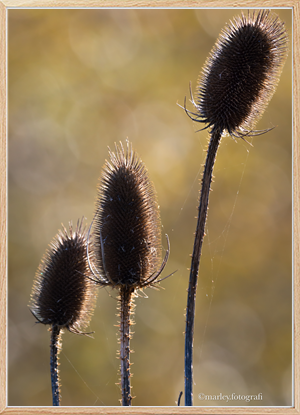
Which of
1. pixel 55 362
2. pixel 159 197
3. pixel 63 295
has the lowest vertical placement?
pixel 55 362

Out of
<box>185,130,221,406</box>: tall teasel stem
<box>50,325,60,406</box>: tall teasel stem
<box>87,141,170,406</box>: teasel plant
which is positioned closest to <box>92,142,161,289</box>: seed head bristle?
<box>87,141,170,406</box>: teasel plant

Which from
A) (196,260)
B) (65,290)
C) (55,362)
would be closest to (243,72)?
(196,260)

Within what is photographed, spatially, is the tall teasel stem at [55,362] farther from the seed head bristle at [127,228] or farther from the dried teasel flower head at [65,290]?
the seed head bristle at [127,228]

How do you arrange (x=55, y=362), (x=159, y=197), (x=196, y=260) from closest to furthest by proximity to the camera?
(x=196, y=260)
(x=55, y=362)
(x=159, y=197)

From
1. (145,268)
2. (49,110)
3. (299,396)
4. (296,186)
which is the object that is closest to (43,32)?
(49,110)

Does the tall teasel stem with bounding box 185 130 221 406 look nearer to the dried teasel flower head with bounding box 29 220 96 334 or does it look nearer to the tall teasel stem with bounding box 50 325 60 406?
the dried teasel flower head with bounding box 29 220 96 334

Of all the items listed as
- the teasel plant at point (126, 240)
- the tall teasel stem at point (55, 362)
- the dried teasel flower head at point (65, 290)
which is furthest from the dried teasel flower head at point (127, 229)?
the tall teasel stem at point (55, 362)

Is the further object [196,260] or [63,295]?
[63,295]

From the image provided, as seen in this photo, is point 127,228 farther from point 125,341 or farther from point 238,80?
point 238,80
